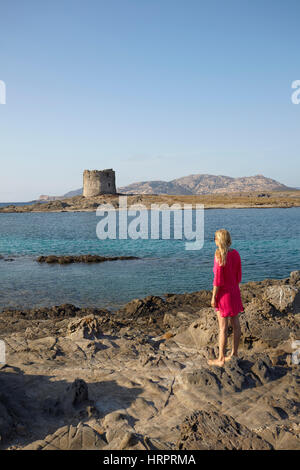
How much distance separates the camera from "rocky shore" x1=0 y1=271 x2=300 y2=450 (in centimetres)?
386

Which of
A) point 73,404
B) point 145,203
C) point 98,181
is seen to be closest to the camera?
point 73,404

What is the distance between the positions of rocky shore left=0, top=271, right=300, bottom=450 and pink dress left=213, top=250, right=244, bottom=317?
0.80 meters

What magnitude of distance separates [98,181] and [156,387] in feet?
248

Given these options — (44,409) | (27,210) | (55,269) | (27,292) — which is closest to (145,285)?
(27,292)

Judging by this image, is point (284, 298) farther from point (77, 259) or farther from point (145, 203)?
point (145, 203)

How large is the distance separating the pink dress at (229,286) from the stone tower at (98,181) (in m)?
74.8

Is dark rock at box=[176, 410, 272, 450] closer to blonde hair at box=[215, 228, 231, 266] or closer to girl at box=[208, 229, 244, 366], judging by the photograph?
girl at box=[208, 229, 244, 366]

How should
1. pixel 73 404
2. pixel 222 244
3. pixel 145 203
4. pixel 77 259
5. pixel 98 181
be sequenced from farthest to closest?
1. pixel 98 181
2. pixel 145 203
3. pixel 77 259
4. pixel 222 244
5. pixel 73 404

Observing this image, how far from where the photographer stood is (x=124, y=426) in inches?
162

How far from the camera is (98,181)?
78625mm

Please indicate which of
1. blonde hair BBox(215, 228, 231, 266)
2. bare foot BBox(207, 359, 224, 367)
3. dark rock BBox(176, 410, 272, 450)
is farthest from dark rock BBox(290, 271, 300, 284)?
dark rock BBox(176, 410, 272, 450)

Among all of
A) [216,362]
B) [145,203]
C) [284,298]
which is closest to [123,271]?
[284,298]

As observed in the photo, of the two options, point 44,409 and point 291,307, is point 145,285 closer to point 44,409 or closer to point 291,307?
point 291,307
